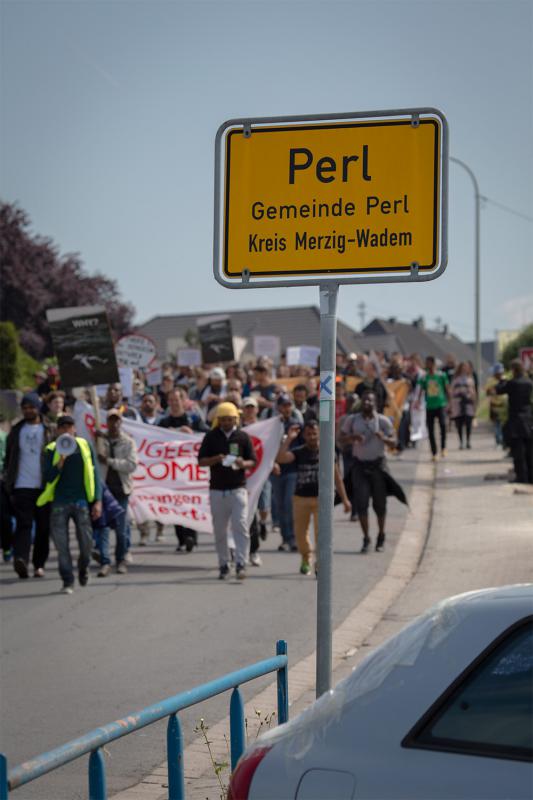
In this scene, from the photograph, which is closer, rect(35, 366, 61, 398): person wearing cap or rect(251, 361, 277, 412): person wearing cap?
rect(251, 361, 277, 412): person wearing cap

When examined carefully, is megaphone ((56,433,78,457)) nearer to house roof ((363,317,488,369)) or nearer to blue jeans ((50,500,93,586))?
blue jeans ((50,500,93,586))

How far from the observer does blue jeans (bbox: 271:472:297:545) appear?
50.4 ft

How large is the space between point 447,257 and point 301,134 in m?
0.79

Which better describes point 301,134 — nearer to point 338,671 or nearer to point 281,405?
point 338,671

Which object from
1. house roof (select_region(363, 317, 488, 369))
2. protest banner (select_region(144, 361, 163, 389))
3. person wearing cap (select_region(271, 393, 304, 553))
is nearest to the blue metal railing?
person wearing cap (select_region(271, 393, 304, 553))

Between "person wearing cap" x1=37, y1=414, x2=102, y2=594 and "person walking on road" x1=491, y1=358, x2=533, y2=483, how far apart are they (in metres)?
9.23

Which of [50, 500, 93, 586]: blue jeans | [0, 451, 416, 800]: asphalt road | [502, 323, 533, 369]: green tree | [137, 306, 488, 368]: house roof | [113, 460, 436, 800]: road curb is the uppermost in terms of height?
[137, 306, 488, 368]: house roof

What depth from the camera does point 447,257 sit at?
15.8 feet

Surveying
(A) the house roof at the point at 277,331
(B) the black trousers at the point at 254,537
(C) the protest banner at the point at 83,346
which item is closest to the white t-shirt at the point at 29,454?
(C) the protest banner at the point at 83,346

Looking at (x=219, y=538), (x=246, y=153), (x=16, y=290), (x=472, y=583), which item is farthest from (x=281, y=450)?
(x=16, y=290)

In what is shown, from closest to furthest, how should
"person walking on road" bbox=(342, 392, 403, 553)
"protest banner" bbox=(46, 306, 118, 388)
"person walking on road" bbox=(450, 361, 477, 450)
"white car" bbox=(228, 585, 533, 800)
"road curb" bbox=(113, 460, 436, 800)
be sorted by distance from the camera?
1. "white car" bbox=(228, 585, 533, 800)
2. "road curb" bbox=(113, 460, 436, 800)
3. "person walking on road" bbox=(342, 392, 403, 553)
4. "protest banner" bbox=(46, 306, 118, 388)
5. "person walking on road" bbox=(450, 361, 477, 450)

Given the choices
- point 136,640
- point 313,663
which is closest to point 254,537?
point 136,640

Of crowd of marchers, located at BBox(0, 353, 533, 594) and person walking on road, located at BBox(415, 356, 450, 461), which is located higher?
person walking on road, located at BBox(415, 356, 450, 461)

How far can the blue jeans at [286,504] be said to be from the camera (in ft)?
50.4
